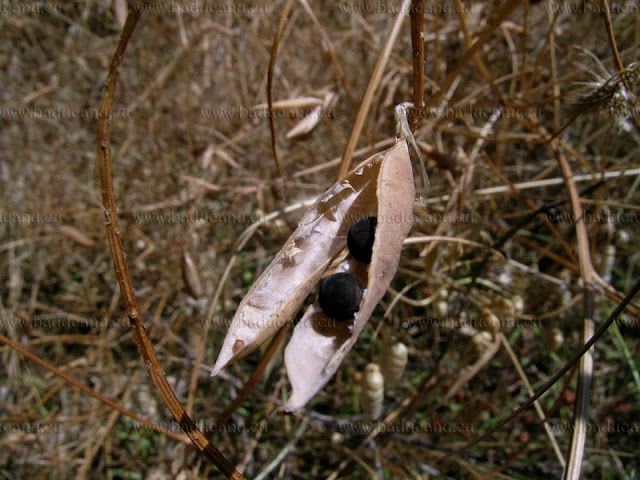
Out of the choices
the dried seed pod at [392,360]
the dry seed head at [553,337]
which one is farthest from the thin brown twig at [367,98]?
the dry seed head at [553,337]

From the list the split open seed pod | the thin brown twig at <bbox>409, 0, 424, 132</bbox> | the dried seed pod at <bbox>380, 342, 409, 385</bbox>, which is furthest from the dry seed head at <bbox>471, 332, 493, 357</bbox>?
the thin brown twig at <bbox>409, 0, 424, 132</bbox>

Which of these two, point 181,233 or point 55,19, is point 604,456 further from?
point 55,19

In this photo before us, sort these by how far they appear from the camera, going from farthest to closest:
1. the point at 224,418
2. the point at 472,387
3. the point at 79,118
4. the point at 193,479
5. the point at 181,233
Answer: the point at 79,118
the point at 181,233
the point at 472,387
the point at 193,479
the point at 224,418

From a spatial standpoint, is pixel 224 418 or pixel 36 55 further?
pixel 36 55

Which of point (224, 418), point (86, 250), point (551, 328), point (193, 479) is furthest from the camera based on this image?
point (86, 250)

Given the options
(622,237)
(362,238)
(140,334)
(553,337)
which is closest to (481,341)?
(553,337)

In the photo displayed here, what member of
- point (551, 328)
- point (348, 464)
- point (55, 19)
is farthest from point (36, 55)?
point (551, 328)

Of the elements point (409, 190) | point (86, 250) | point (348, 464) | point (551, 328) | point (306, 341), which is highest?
point (409, 190)
